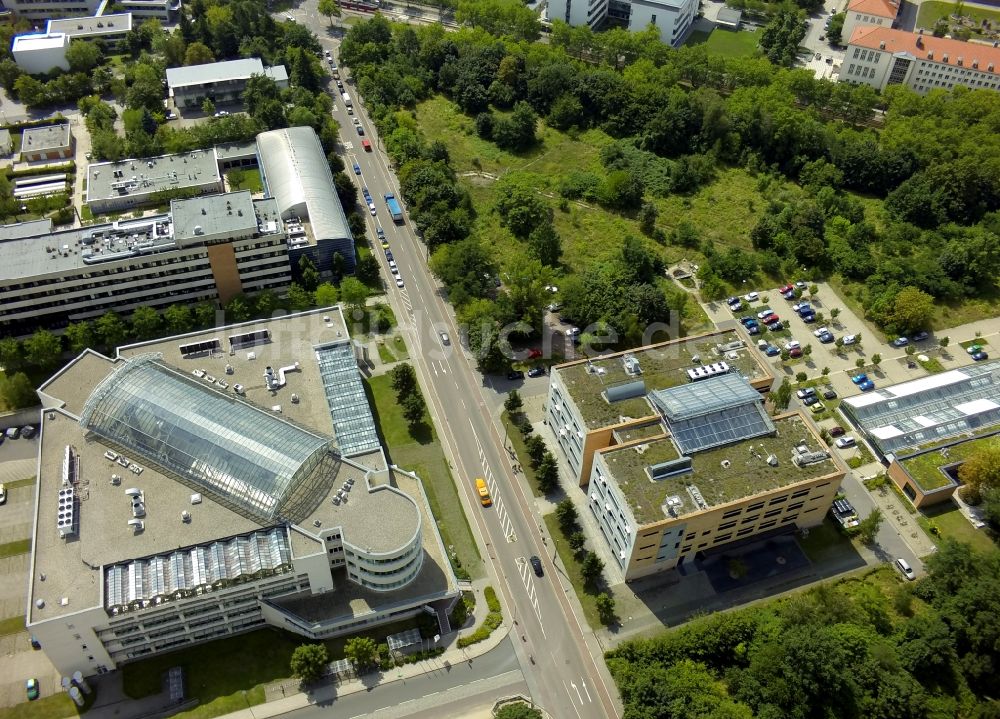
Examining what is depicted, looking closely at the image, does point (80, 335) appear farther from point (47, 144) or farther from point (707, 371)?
point (707, 371)

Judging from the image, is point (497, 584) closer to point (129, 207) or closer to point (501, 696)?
point (501, 696)

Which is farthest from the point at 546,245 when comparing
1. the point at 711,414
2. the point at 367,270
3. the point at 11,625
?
the point at 11,625

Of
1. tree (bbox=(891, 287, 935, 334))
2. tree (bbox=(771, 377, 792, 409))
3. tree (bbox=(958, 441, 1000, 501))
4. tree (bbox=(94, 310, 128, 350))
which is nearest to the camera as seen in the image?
tree (bbox=(958, 441, 1000, 501))

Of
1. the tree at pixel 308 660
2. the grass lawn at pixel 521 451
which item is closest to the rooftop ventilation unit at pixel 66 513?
the tree at pixel 308 660

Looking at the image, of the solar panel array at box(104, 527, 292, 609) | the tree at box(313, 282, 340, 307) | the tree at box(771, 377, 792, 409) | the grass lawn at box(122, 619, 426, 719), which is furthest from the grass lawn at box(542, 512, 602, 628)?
the tree at box(313, 282, 340, 307)

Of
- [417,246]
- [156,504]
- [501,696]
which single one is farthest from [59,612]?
[417,246]

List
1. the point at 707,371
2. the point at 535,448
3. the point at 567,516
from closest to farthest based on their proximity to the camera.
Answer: the point at 567,516 < the point at 707,371 < the point at 535,448

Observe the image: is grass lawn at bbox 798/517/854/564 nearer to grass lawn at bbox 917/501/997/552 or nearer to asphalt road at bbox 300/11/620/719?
grass lawn at bbox 917/501/997/552
